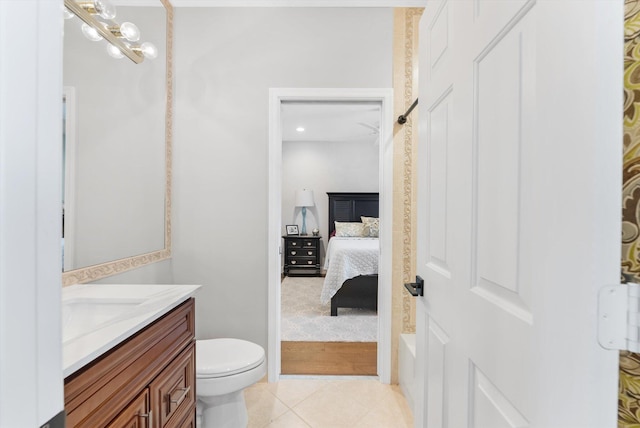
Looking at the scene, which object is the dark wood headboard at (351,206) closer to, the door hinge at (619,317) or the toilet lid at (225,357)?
the toilet lid at (225,357)

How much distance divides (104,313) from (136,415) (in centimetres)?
43

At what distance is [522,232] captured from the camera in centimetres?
55

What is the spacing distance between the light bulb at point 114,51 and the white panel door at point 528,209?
1594 mm

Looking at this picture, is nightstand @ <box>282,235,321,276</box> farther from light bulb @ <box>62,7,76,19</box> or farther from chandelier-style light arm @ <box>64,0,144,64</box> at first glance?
light bulb @ <box>62,7,76,19</box>

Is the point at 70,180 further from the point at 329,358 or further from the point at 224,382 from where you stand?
the point at 329,358

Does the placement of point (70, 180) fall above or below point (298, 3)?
below

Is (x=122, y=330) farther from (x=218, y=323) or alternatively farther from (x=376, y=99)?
(x=376, y=99)

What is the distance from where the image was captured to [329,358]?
97.0 inches

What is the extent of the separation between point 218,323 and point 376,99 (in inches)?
77.4

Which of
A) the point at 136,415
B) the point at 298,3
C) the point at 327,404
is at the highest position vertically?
the point at 298,3

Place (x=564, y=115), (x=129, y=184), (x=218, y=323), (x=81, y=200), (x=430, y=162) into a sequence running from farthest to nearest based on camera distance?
(x=218, y=323), (x=129, y=184), (x=81, y=200), (x=430, y=162), (x=564, y=115)

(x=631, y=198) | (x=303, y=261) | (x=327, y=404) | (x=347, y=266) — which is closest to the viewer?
(x=631, y=198)

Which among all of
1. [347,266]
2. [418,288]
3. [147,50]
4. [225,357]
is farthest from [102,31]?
[347,266]

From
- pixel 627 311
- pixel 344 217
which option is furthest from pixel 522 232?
pixel 344 217
